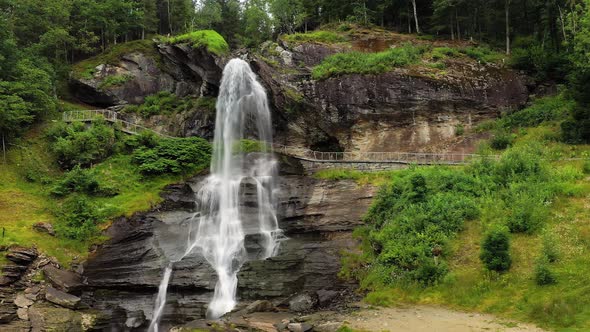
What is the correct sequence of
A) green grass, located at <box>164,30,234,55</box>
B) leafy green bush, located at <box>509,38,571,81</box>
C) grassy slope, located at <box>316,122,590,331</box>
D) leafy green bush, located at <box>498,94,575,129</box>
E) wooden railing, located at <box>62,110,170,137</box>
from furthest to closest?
green grass, located at <box>164,30,234,55</box>, leafy green bush, located at <box>509,38,571,81</box>, wooden railing, located at <box>62,110,170,137</box>, leafy green bush, located at <box>498,94,575,129</box>, grassy slope, located at <box>316,122,590,331</box>

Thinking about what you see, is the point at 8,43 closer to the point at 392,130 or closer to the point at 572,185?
the point at 392,130

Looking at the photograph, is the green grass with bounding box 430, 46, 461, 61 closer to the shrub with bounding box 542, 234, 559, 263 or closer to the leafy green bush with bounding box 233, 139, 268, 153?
the leafy green bush with bounding box 233, 139, 268, 153

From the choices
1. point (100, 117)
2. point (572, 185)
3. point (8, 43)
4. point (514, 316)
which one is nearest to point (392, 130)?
point (572, 185)

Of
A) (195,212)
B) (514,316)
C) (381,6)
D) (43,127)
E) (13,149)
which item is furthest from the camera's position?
(381,6)

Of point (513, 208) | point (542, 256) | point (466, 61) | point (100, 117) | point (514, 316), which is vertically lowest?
point (514, 316)

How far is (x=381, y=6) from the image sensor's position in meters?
46.3

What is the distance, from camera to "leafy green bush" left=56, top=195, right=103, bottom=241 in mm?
25172

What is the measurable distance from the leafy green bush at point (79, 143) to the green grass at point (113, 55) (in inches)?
410

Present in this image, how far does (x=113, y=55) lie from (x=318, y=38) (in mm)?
20340

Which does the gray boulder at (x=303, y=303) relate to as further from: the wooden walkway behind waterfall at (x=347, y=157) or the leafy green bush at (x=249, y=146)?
the leafy green bush at (x=249, y=146)

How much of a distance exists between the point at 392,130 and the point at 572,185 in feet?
46.3

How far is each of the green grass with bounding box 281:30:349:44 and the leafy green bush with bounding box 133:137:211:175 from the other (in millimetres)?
12996

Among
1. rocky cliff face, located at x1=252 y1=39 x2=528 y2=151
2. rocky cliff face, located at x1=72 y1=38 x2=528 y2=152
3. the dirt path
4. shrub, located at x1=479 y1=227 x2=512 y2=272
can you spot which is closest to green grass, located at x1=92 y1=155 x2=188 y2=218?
rocky cliff face, located at x1=252 y1=39 x2=528 y2=151

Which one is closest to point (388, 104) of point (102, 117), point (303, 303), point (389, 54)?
point (389, 54)
